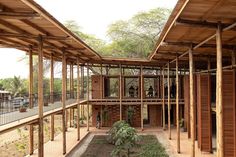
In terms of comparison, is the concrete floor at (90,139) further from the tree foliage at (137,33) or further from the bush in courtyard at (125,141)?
the tree foliage at (137,33)

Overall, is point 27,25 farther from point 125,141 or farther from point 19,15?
point 125,141

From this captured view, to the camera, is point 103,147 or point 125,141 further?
point 103,147

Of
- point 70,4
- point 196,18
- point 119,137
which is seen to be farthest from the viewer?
point 70,4

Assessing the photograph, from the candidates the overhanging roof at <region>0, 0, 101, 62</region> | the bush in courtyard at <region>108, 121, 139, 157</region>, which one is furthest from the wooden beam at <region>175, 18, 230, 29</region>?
the bush in courtyard at <region>108, 121, 139, 157</region>

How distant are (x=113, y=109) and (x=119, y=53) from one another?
14011 millimetres

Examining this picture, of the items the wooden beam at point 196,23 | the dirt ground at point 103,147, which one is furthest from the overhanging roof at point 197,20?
the dirt ground at point 103,147

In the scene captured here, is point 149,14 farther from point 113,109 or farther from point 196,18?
point 196,18

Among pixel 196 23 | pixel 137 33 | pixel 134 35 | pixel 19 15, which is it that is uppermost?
pixel 137 33

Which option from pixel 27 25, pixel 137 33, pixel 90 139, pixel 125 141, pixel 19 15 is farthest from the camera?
pixel 137 33

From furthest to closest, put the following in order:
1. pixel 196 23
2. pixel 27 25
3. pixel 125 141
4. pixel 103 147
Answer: pixel 103 147
pixel 125 141
pixel 27 25
pixel 196 23

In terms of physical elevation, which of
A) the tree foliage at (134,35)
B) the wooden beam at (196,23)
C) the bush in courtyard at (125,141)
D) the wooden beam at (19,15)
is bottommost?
the bush in courtyard at (125,141)

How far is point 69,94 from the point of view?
22500mm

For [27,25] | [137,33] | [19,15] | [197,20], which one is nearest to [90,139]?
[27,25]

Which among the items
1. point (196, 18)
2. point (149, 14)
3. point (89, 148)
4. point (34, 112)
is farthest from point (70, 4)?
point (196, 18)
